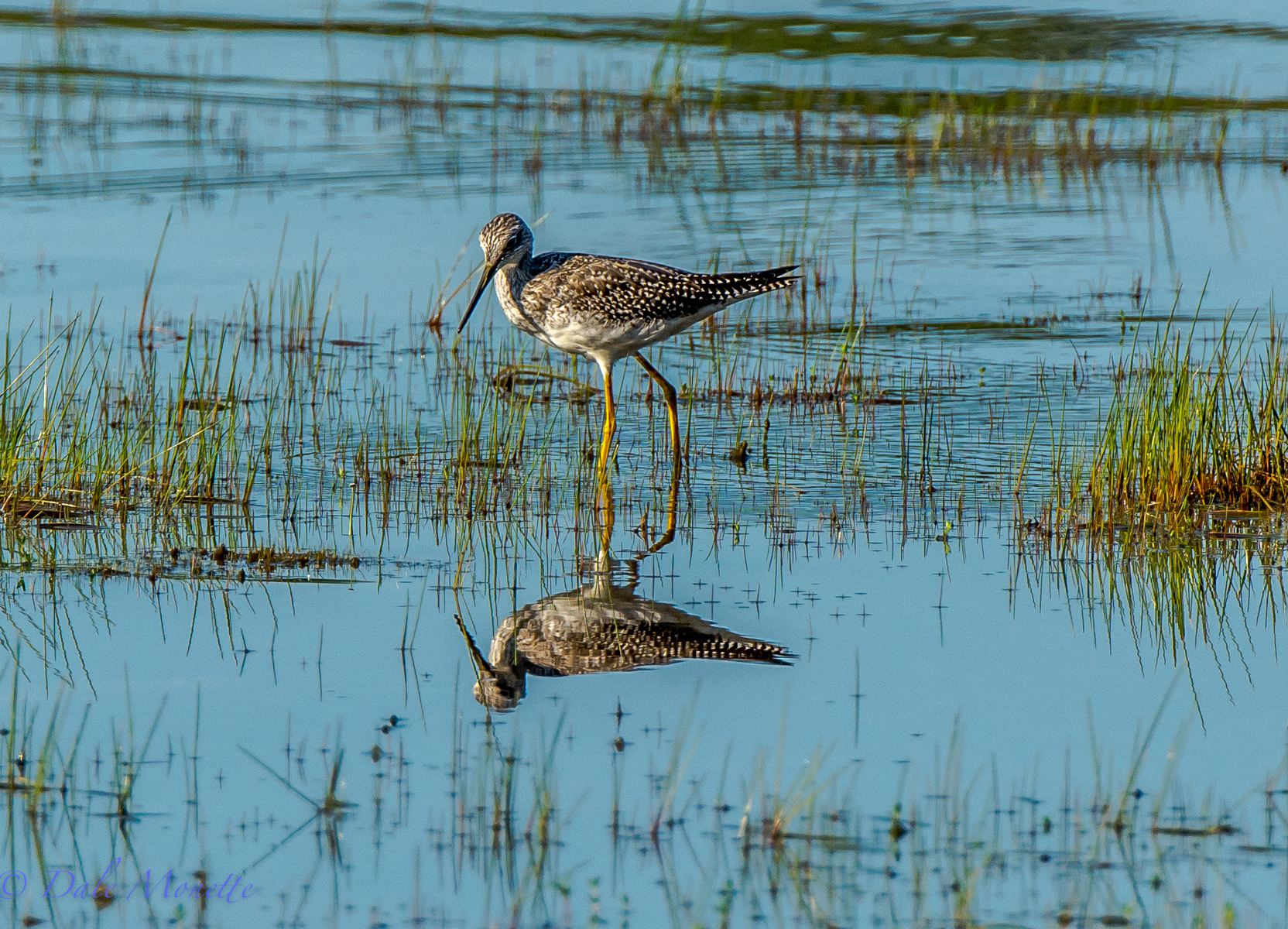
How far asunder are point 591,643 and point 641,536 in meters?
1.68

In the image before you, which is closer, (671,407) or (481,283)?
(671,407)

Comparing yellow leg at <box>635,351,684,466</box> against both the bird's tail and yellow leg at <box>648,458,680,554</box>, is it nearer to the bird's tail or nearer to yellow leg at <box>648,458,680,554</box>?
yellow leg at <box>648,458,680,554</box>

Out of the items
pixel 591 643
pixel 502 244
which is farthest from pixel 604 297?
pixel 591 643

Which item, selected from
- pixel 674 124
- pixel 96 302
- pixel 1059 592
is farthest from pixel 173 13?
pixel 1059 592

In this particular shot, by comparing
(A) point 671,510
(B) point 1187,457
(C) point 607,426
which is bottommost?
(A) point 671,510

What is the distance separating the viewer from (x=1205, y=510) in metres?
7.99

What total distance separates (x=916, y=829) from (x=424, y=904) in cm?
146

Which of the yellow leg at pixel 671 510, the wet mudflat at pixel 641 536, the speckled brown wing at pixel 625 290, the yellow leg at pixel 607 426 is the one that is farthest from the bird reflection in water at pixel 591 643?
the speckled brown wing at pixel 625 290

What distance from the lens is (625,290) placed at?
9719 mm

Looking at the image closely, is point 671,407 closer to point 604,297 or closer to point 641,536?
point 604,297

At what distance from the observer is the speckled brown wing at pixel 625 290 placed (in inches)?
381

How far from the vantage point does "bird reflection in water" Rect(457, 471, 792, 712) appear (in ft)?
20.1

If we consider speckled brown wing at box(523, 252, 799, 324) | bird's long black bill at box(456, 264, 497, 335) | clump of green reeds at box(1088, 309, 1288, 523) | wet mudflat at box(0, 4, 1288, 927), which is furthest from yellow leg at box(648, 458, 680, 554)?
clump of green reeds at box(1088, 309, 1288, 523)

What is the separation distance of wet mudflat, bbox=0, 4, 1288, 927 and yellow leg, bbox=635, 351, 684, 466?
0.41ft
